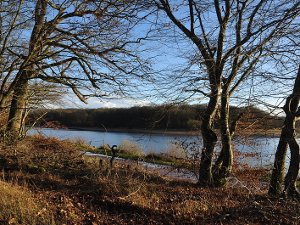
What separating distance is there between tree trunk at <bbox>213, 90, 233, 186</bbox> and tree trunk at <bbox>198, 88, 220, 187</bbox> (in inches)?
10.9

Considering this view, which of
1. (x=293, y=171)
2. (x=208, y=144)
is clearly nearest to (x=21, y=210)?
(x=293, y=171)

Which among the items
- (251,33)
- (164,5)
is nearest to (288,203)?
(251,33)

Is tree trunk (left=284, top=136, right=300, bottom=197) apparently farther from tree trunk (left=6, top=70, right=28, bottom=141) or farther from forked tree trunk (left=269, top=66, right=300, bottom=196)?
tree trunk (left=6, top=70, right=28, bottom=141)

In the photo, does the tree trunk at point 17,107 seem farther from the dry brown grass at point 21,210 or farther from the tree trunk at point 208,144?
the dry brown grass at point 21,210

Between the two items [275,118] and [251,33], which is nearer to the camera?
[251,33]

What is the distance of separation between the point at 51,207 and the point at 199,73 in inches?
185

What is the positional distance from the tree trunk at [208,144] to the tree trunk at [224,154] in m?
0.28

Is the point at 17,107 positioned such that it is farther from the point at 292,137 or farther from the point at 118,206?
the point at 292,137

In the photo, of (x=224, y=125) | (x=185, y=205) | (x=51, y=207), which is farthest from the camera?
(x=224, y=125)

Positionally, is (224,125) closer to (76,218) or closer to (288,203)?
(288,203)

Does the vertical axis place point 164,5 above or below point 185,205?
above

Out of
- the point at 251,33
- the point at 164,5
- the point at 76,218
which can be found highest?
the point at 164,5

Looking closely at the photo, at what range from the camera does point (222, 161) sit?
11.3m

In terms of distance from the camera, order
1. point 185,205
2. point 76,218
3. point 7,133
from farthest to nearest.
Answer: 1. point 7,133
2. point 185,205
3. point 76,218
